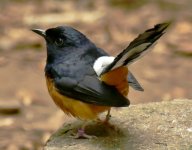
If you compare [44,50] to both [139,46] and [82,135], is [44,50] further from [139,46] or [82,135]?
[139,46]

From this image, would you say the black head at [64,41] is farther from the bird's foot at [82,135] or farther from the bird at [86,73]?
the bird's foot at [82,135]

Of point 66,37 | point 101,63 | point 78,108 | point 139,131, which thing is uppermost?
point 66,37

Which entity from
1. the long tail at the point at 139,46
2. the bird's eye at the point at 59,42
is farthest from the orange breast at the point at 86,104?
the bird's eye at the point at 59,42

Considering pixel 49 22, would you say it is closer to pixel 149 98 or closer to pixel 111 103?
pixel 149 98

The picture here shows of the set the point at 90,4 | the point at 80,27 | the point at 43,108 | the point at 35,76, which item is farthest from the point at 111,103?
the point at 90,4

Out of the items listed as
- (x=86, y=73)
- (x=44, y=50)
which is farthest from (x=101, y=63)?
(x=44, y=50)

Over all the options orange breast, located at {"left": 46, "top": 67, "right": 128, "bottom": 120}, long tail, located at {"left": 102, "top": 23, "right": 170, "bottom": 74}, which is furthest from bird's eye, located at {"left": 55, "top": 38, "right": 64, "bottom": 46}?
long tail, located at {"left": 102, "top": 23, "right": 170, "bottom": 74}

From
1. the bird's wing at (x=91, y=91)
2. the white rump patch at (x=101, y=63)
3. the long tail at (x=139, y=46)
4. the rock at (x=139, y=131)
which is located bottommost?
the rock at (x=139, y=131)
